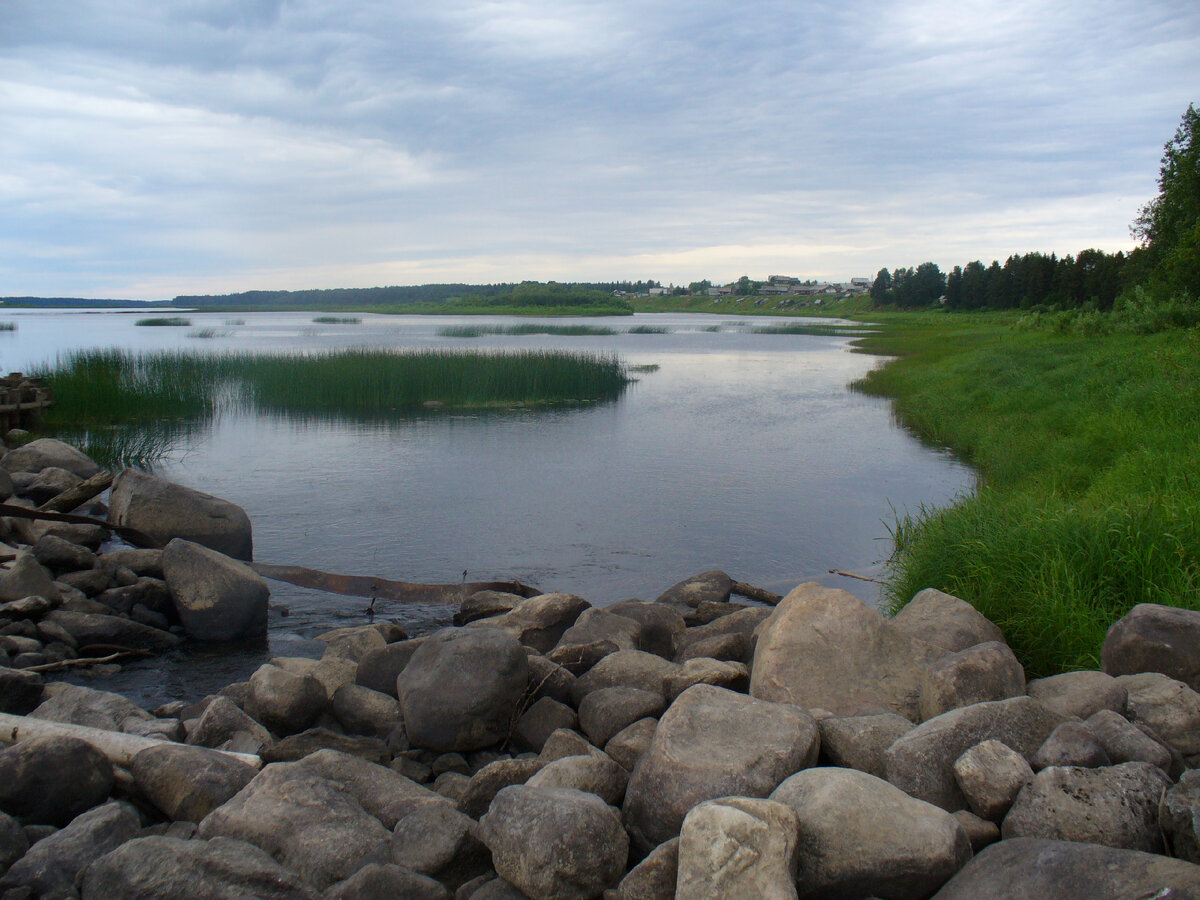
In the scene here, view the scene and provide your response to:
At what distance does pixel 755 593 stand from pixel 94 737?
6.81m

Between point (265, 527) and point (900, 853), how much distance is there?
11.7 meters

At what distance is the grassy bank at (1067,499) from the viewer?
6.19 metres

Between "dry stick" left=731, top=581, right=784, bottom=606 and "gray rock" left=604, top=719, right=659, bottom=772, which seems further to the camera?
"dry stick" left=731, top=581, right=784, bottom=606

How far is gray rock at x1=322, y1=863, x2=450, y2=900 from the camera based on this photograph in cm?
334

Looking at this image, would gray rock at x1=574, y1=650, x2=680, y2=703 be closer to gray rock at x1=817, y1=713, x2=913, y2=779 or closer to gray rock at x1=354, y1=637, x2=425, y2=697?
gray rock at x1=354, y1=637, x2=425, y2=697

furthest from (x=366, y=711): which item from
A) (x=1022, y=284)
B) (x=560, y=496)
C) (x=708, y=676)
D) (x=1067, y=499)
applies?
(x=1022, y=284)

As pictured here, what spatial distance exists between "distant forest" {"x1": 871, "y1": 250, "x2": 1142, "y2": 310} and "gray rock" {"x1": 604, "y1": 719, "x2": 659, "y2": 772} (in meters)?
53.8

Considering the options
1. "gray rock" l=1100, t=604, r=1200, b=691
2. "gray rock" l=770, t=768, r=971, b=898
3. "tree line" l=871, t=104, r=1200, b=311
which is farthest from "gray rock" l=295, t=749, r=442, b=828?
"tree line" l=871, t=104, r=1200, b=311

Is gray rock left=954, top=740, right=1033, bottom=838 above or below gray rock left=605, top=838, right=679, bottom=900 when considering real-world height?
above

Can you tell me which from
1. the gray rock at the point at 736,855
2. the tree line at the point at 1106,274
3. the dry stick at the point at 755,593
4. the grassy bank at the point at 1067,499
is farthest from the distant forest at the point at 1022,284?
the gray rock at the point at 736,855

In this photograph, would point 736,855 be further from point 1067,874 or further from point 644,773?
point 1067,874

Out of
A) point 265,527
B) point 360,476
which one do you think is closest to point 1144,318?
point 360,476

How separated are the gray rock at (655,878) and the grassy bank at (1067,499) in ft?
12.6

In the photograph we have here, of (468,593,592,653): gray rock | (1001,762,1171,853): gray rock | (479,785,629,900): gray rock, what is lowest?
(468,593,592,653): gray rock
